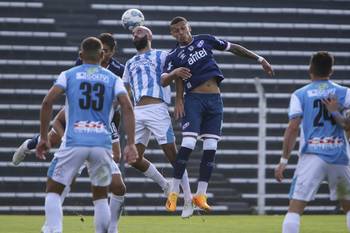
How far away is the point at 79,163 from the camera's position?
855 cm

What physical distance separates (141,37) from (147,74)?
43cm

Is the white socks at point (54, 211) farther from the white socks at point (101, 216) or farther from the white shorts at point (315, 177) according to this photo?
the white shorts at point (315, 177)

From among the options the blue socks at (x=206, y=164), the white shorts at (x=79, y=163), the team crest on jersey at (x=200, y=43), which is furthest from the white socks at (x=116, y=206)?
the team crest on jersey at (x=200, y=43)

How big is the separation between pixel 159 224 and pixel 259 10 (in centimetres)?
936

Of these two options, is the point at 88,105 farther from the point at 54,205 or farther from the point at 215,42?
the point at 215,42

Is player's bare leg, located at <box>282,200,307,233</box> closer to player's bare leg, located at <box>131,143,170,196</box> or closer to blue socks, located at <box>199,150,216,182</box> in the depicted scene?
blue socks, located at <box>199,150,216,182</box>

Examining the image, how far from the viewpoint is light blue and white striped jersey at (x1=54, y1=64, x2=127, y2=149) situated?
8453 millimetres

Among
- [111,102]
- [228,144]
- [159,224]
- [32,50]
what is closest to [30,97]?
[32,50]

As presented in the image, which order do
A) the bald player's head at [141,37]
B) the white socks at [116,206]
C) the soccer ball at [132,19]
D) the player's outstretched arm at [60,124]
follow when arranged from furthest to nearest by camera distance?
1. the soccer ball at [132,19]
2. the bald player's head at [141,37]
3. the white socks at [116,206]
4. the player's outstretched arm at [60,124]

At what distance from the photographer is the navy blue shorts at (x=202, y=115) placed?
11711 mm

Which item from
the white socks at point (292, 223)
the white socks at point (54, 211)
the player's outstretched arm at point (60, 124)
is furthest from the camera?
the player's outstretched arm at point (60, 124)

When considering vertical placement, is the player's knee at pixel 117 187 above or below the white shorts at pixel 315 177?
below

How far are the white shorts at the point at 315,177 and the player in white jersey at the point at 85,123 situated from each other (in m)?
1.34

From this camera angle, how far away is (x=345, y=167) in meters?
8.48
